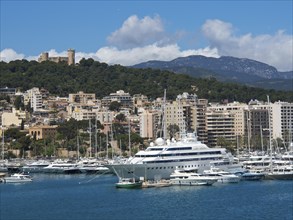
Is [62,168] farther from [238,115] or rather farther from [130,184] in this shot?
[238,115]

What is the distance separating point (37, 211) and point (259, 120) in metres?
80.1

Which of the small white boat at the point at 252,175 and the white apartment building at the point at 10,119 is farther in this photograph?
the white apartment building at the point at 10,119

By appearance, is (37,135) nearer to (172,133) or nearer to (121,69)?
(172,133)

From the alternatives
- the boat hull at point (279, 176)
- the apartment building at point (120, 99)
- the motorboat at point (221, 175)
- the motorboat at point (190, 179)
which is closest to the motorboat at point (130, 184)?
the motorboat at point (190, 179)

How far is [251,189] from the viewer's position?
183 feet

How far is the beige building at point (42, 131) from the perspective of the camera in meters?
109

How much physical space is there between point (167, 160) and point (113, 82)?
303 feet

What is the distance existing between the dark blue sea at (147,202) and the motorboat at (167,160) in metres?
2.06

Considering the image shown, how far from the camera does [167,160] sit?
62.0m

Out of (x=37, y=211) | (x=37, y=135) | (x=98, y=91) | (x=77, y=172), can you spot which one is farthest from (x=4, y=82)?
(x=37, y=211)

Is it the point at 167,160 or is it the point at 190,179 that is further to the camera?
the point at 167,160

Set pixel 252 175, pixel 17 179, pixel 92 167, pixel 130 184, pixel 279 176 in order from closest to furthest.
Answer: pixel 130 184
pixel 279 176
pixel 252 175
pixel 17 179
pixel 92 167

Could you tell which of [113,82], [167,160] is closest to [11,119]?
[113,82]

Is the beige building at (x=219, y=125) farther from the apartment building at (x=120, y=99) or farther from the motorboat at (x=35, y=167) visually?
the motorboat at (x=35, y=167)
